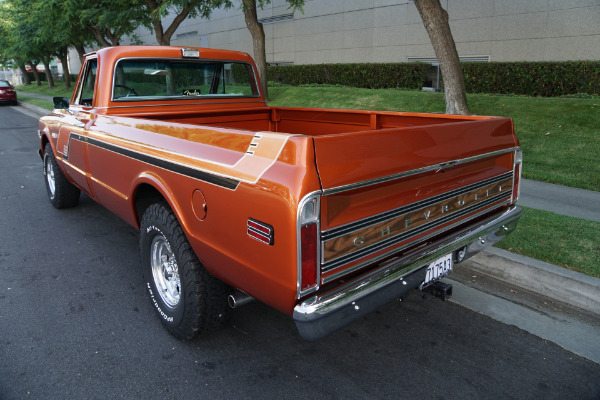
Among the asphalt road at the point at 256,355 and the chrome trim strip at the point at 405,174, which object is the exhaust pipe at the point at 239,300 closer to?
the asphalt road at the point at 256,355

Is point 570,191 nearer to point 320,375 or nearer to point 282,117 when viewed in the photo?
point 282,117

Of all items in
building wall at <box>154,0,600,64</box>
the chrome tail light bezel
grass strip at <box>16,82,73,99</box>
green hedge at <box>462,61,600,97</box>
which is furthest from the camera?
grass strip at <box>16,82,73,99</box>

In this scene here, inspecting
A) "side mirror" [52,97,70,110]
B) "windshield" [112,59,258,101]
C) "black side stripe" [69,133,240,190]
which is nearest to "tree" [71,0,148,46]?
"side mirror" [52,97,70,110]

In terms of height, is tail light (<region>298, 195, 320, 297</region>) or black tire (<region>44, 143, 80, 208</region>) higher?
tail light (<region>298, 195, 320, 297</region>)

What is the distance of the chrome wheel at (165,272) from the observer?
3.23 metres

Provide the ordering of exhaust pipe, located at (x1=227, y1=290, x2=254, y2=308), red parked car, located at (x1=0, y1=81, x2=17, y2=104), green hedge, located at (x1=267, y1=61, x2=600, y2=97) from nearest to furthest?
exhaust pipe, located at (x1=227, y1=290, x2=254, y2=308) < green hedge, located at (x1=267, y1=61, x2=600, y2=97) < red parked car, located at (x1=0, y1=81, x2=17, y2=104)

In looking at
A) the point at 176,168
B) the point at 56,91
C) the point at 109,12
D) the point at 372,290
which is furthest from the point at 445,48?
the point at 56,91

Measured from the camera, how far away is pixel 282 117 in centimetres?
518

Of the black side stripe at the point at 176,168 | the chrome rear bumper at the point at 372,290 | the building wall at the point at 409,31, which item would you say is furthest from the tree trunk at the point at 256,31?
the chrome rear bumper at the point at 372,290

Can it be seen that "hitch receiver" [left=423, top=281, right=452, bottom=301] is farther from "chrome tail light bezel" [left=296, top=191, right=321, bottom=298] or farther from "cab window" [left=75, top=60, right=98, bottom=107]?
"cab window" [left=75, top=60, right=98, bottom=107]

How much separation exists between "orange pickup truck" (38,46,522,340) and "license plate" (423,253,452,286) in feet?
0.04

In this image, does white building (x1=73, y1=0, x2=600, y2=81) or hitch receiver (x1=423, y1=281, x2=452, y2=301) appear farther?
white building (x1=73, y1=0, x2=600, y2=81)

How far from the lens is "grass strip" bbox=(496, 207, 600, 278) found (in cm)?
389

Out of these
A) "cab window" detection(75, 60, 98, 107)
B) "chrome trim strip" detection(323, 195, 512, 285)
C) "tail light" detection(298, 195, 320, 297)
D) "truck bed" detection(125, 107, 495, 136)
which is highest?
"cab window" detection(75, 60, 98, 107)
